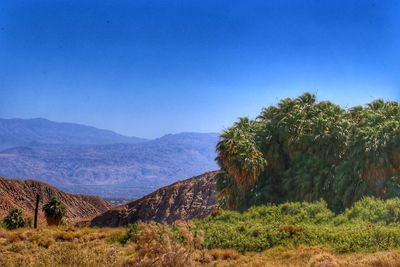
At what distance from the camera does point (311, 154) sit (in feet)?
149

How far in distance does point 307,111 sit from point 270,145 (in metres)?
4.74

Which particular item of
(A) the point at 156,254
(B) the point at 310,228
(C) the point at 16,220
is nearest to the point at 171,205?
(C) the point at 16,220

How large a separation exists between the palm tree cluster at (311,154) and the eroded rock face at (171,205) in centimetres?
6930

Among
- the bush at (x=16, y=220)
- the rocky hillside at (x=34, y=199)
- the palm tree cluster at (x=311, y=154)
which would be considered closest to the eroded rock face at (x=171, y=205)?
the rocky hillside at (x=34, y=199)

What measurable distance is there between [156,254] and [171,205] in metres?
118

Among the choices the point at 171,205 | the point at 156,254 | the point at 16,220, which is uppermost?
the point at 156,254

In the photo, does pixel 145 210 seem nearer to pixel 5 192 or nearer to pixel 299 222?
pixel 5 192

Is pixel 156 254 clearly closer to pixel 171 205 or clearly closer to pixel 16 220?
pixel 16 220

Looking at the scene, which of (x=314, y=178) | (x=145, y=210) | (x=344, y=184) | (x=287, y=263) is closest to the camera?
(x=287, y=263)

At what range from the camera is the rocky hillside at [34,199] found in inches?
5746

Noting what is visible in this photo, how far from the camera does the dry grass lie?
15.3 meters

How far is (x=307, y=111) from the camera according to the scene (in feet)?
160

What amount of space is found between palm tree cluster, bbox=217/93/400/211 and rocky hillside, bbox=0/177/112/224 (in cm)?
9526

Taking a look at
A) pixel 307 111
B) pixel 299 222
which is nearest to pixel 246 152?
pixel 307 111
